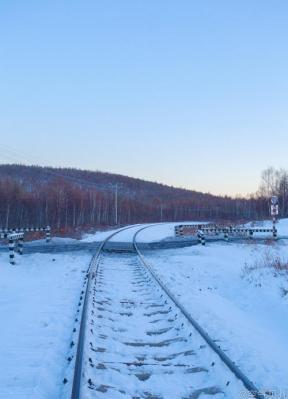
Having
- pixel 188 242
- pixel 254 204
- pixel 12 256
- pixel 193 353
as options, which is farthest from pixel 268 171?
pixel 193 353

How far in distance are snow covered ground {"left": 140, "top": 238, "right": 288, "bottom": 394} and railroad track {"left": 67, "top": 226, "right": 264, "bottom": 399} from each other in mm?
364

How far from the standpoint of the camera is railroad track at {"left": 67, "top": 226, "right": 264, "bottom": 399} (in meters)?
5.56

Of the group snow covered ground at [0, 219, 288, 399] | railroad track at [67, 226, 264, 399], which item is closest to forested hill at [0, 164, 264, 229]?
snow covered ground at [0, 219, 288, 399]

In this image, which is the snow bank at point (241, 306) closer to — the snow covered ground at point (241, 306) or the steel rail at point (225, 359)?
the snow covered ground at point (241, 306)

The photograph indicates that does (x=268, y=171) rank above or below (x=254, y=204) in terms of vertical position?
above

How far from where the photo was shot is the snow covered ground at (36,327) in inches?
229

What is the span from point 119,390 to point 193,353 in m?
1.74

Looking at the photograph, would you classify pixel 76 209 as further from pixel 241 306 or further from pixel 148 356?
pixel 148 356

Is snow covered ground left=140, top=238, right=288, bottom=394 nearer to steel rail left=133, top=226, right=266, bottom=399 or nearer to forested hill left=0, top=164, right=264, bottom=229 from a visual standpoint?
steel rail left=133, top=226, right=266, bottom=399

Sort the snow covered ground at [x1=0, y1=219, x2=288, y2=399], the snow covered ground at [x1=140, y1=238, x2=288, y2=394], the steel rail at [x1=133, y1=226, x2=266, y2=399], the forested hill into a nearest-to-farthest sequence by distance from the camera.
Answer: the steel rail at [x1=133, y1=226, x2=266, y2=399], the snow covered ground at [x1=0, y1=219, x2=288, y2=399], the snow covered ground at [x1=140, y1=238, x2=288, y2=394], the forested hill

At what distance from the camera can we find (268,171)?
5782 inches

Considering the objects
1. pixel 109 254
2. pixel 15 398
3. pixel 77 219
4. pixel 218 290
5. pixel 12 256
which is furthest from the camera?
pixel 77 219

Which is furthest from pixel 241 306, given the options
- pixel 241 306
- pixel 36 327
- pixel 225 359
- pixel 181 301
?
pixel 225 359

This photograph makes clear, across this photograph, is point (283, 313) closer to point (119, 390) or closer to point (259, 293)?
point (259, 293)
